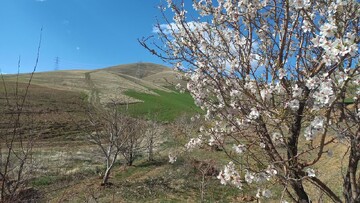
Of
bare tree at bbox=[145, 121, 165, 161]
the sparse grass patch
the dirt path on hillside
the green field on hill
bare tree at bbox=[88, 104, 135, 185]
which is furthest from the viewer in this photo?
the dirt path on hillside

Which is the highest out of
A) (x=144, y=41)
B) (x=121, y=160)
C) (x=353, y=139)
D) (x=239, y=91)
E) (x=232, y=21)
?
(x=232, y=21)

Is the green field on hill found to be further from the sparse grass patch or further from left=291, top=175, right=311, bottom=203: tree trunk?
left=291, top=175, right=311, bottom=203: tree trunk

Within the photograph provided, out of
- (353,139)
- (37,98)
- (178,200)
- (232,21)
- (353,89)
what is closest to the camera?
(353,139)

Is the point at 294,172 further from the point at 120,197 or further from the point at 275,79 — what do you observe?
the point at 120,197

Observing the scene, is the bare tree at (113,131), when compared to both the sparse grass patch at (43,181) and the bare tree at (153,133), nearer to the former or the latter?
the sparse grass patch at (43,181)

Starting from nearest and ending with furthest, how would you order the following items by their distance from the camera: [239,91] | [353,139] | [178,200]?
[353,139], [239,91], [178,200]

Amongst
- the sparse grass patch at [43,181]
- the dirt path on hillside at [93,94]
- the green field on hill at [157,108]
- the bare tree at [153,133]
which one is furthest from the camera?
the dirt path on hillside at [93,94]

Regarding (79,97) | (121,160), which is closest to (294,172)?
(121,160)

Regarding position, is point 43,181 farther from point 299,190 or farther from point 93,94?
point 93,94

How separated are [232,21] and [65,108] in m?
56.9

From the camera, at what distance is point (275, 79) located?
4312 mm

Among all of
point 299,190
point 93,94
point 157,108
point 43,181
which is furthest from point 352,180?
point 93,94

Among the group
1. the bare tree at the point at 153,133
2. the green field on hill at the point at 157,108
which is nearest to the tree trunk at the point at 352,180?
the bare tree at the point at 153,133

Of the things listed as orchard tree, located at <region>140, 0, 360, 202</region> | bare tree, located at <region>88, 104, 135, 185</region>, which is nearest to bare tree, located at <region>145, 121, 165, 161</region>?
bare tree, located at <region>88, 104, 135, 185</region>
